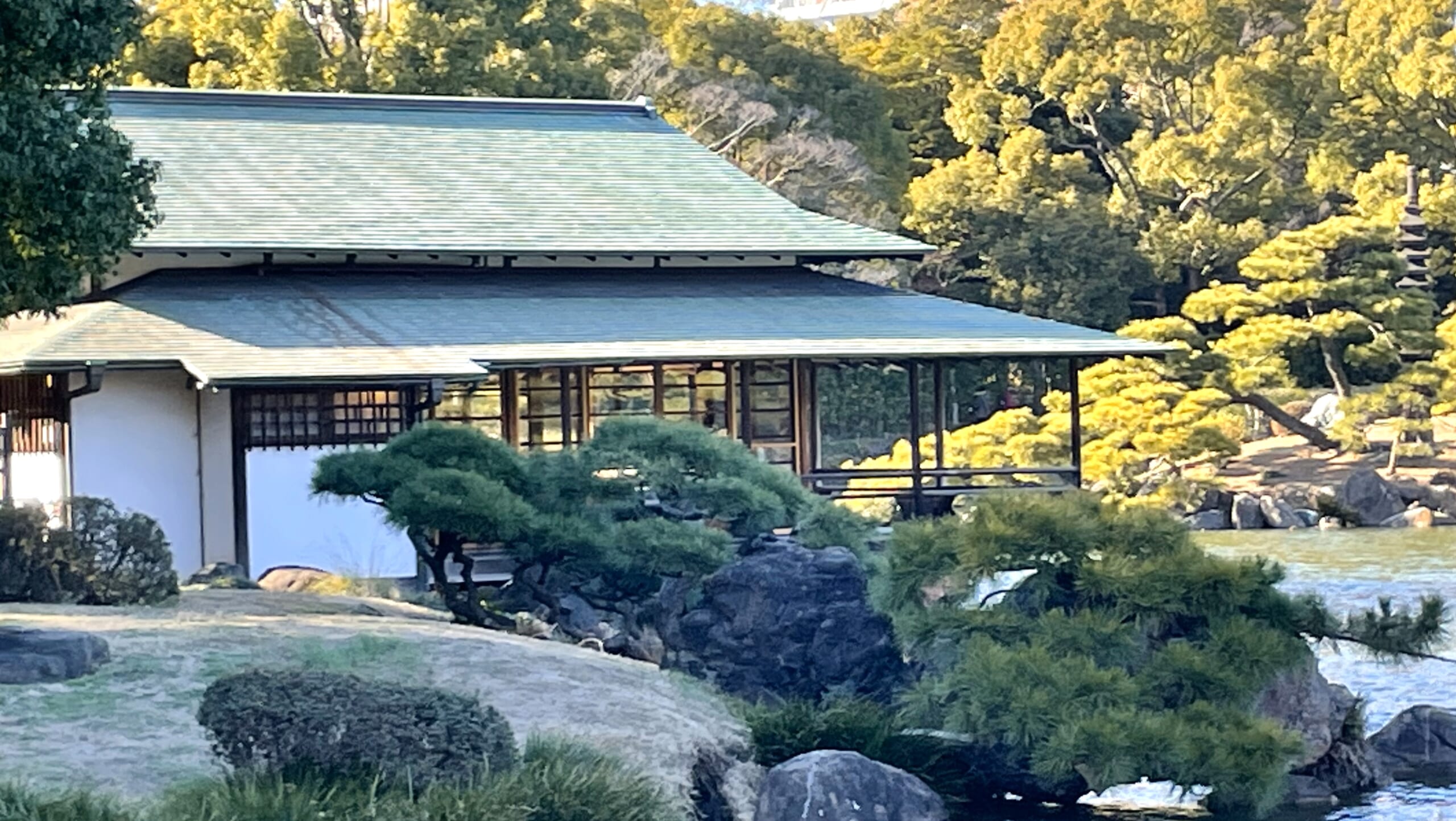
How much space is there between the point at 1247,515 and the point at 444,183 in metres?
15.4

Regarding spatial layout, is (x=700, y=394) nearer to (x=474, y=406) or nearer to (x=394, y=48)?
(x=474, y=406)

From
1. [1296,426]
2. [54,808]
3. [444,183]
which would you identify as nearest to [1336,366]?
[1296,426]

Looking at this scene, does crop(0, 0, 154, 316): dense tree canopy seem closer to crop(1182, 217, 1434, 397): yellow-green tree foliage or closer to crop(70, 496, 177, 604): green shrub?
crop(70, 496, 177, 604): green shrub

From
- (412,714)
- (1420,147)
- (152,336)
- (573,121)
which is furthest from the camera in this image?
(1420,147)

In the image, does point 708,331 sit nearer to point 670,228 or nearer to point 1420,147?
point 670,228

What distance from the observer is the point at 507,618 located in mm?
16453

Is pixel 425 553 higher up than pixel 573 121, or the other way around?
pixel 573 121

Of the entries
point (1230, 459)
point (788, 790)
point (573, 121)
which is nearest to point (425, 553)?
point (788, 790)

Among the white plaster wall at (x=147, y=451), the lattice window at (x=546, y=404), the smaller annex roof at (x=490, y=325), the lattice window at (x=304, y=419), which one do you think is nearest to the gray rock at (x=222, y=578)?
the white plaster wall at (x=147, y=451)

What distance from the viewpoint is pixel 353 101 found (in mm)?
25719

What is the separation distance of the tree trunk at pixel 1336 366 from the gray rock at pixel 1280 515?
3.21 m

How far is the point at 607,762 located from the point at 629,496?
6.18 m

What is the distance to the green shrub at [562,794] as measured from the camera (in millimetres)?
8672

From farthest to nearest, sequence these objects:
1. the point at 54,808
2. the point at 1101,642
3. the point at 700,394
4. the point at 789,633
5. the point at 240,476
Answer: the point at 700,394, the point at 240,476, the point at 789,633, the point at 1101,642, the point at 54,808
